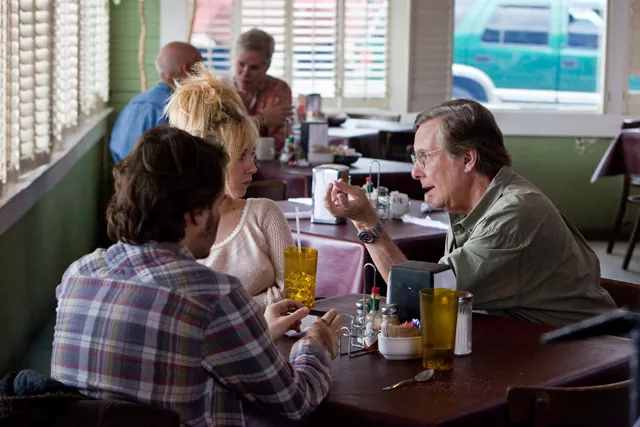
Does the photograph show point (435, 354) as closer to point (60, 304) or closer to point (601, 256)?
point (60, 304)

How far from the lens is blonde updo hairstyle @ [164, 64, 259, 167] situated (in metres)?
2.95

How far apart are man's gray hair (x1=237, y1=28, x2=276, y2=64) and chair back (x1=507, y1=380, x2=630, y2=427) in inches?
206

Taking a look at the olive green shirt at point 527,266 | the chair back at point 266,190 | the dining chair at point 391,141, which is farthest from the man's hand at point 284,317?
the dining chair at point 391,141

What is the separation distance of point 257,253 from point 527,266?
2.64 ft

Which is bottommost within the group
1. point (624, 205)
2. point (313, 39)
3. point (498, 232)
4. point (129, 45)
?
point (624, 205)

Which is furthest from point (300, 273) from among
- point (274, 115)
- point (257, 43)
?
point (257, 43)

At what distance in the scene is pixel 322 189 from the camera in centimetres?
422

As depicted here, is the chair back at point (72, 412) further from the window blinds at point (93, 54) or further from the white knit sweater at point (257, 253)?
the window blinds at point (93, 54)

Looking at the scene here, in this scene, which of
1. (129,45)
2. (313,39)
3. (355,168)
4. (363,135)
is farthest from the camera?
(313,39)

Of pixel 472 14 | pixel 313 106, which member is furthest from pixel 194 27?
pixel 472 14

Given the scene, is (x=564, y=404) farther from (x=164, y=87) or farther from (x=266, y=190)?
(x=164, y=87)

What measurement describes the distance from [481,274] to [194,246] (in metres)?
0.96

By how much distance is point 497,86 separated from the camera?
936 centimetres

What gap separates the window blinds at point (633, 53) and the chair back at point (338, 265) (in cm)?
574
